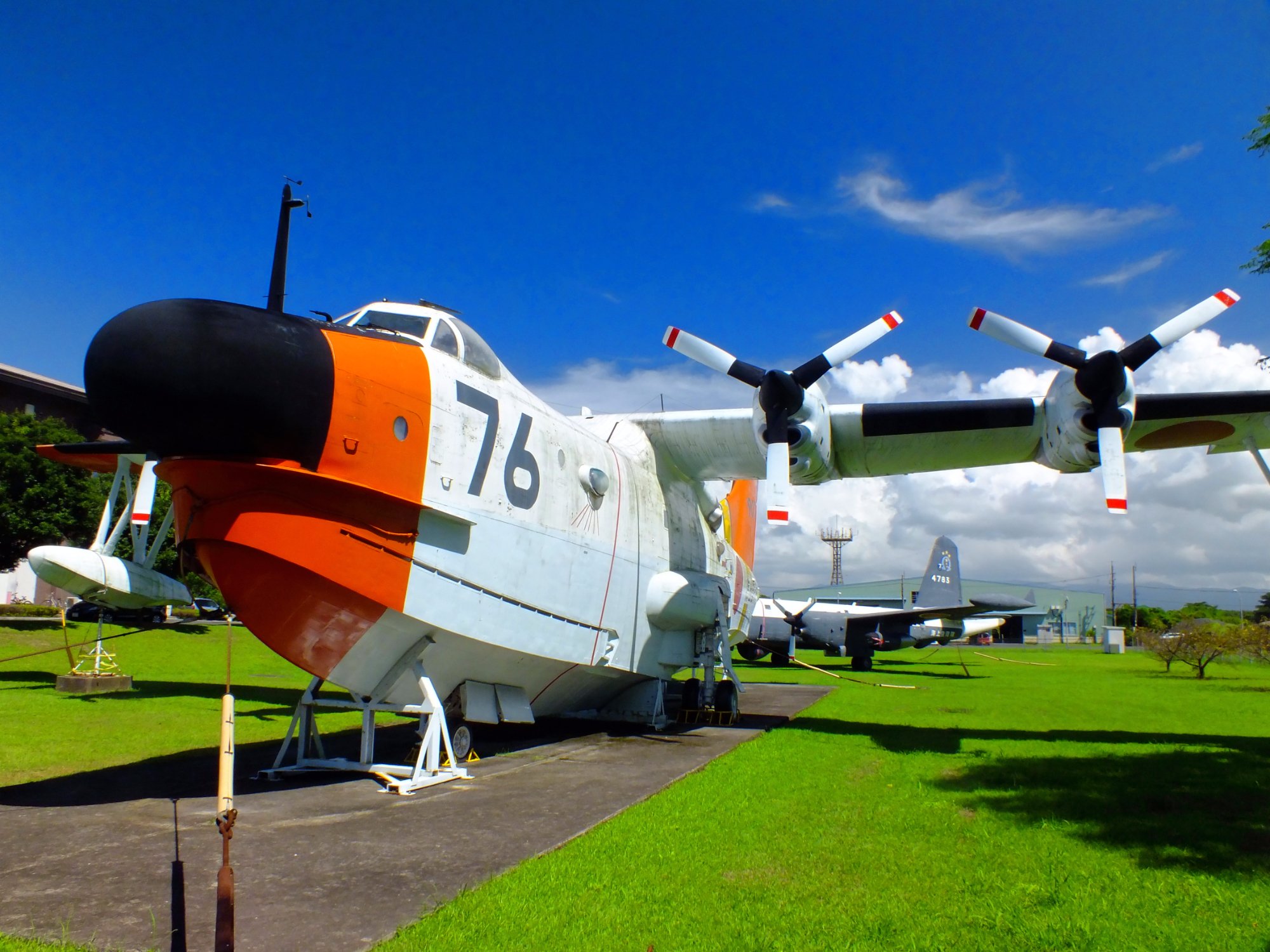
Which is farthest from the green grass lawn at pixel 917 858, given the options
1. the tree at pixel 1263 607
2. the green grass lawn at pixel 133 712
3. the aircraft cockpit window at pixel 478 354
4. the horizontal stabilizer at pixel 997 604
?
the tree at pixel 1263 607

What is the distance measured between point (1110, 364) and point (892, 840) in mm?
7154

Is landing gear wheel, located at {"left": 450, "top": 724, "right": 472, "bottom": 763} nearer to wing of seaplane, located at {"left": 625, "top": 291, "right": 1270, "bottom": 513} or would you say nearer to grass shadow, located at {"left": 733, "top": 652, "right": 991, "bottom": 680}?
wing of seaplane, located at {"left": 625, "top": 291, "right": 1270, "bottom": 513}

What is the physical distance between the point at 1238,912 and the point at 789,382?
7697 mm

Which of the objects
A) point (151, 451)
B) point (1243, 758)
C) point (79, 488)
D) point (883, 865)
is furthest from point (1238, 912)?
point (79, 488)

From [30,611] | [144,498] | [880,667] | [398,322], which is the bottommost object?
[880,667]

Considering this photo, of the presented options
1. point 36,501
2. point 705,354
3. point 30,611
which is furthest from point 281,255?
point 30,611

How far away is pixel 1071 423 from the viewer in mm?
10820

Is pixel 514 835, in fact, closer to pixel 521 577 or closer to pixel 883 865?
pixel 883 865

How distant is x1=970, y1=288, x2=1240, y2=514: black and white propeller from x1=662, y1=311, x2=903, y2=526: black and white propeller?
1.64 m

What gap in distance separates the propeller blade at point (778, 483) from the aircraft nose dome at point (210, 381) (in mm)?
5952

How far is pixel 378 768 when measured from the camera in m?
8.30

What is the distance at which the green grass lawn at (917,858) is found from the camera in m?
4.35

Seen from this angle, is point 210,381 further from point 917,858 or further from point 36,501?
point 36,501

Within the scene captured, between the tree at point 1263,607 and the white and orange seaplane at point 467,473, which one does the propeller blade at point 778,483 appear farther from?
the tree at point 1263,607
